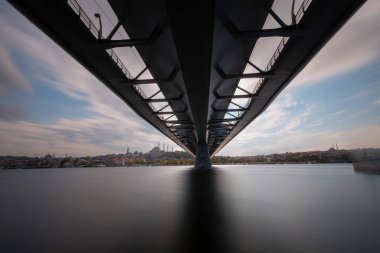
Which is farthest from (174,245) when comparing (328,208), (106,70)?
(106,70)

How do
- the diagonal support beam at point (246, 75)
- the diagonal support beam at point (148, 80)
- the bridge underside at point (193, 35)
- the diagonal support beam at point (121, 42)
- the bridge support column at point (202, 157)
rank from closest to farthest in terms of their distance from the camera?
1. the bridge underside at point (193, 35)
2. the diagonal support beam at point (121, 42)
3. the diagonal support beam at point (246, 75)
4. the diagonal support beam at point (148, 80)
5. the bridge support column at point (202, 157)

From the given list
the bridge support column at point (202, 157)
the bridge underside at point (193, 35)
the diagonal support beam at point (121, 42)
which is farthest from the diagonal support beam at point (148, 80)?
the bridge support column at point (202, 157)

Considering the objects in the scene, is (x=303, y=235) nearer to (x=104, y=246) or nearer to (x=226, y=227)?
(x=226, y=227)

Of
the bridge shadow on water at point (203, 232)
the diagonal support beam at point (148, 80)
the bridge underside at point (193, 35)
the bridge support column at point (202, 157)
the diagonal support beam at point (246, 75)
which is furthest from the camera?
the bridge support column at point (202, 157)

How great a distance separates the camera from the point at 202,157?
57.4m

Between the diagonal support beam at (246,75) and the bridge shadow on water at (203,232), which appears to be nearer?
the bridge shadow on water at (203,232)

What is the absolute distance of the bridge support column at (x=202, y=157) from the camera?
55.2 m

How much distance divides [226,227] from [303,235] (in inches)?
86.6

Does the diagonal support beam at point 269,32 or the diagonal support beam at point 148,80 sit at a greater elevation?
the diagonal support beam at point 148,80

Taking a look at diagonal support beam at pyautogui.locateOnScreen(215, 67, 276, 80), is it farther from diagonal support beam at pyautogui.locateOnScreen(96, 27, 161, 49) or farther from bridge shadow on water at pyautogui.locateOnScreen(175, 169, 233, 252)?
bridge shadow on water at pyautogui.locateOnScreen(175, 169, 233, 252)

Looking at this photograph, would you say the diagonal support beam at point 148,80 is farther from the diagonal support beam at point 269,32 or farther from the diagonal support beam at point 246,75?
the diagonal support beam at point 269,32

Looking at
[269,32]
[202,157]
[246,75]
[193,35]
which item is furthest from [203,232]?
[202,157]

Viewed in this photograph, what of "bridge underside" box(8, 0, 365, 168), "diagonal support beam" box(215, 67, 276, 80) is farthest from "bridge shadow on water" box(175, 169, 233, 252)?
"diagonal support beam" box(215, 67, 276, 80)

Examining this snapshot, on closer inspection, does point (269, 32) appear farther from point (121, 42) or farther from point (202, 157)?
point (202, 157)
